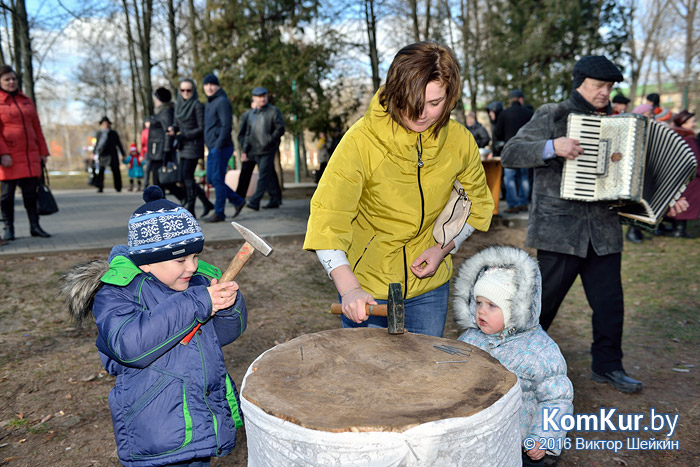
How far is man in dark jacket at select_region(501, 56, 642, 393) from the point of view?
146 inches

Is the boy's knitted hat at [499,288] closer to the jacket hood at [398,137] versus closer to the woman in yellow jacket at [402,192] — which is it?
the woman in yellow jacket at [402,192]

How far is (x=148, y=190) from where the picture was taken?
2.46 meters

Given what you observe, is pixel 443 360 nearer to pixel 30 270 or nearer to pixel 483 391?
pixel 483 391

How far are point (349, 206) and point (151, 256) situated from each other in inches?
32.5

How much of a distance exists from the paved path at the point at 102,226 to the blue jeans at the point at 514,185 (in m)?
3.94

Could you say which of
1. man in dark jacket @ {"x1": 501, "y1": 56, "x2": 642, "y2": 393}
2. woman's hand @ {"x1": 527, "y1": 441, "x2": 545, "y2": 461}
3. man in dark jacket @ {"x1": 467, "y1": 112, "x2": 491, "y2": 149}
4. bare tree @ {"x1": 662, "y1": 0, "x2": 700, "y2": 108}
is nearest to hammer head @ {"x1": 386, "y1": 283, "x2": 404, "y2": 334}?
woman's hand @ {"x1": 527, "y1": 441, "x2": 545, "y2": 461}

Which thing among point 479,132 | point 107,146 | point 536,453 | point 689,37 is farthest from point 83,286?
point 689,37

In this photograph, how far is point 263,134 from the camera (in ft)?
32.6

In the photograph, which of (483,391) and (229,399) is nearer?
(483,391)

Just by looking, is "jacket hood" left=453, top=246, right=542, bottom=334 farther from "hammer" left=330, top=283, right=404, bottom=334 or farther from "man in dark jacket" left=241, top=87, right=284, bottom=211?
"man in dark jacket" left=241, top=87, right=284, bottom=211

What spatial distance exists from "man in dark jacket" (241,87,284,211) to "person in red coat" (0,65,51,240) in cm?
360

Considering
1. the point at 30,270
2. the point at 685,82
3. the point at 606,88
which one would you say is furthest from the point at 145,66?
the point at 685,82

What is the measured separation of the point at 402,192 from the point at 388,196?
0.07m

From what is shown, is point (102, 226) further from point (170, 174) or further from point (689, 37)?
point (689, 37)
